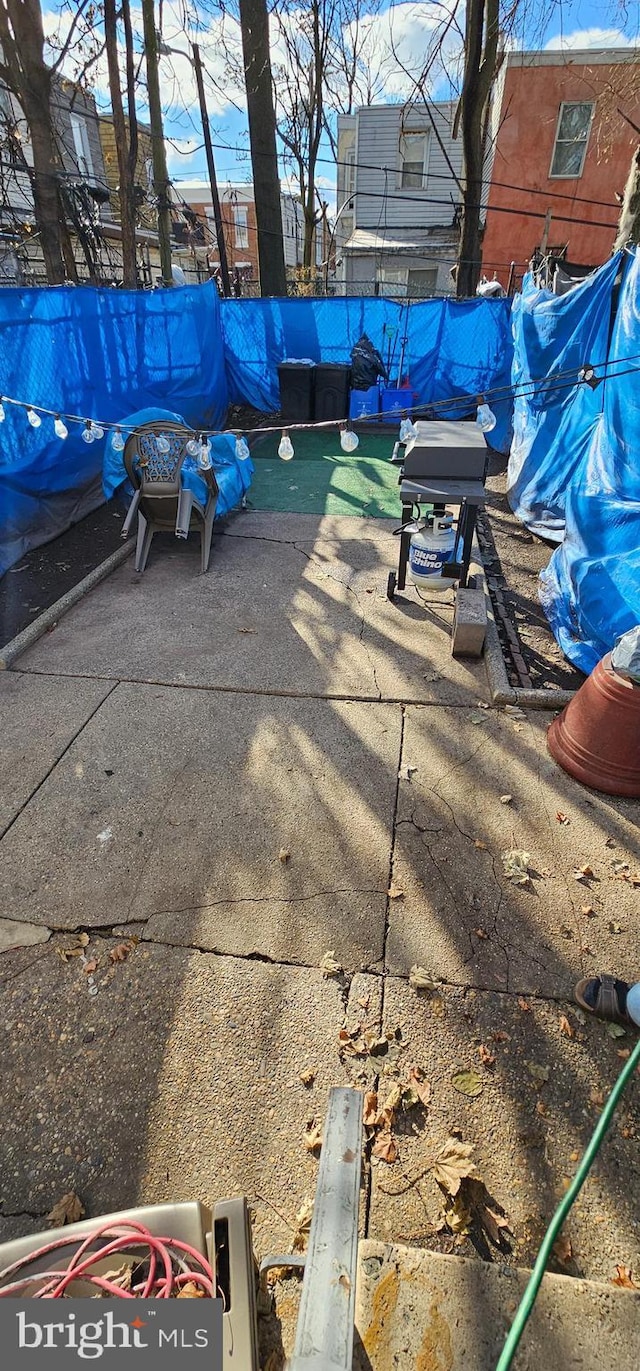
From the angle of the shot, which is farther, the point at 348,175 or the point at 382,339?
the point at 348,175

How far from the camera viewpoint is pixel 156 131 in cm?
1378

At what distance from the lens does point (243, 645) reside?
16.4 feet

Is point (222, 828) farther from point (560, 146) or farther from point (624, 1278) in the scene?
point (560, 146)

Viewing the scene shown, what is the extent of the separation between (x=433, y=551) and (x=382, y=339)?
8.65 m

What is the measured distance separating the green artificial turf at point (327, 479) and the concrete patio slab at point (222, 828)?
4.56 m

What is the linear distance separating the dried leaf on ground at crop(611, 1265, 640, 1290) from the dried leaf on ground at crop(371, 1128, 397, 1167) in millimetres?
684

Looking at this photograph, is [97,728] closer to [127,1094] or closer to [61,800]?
[61,800]

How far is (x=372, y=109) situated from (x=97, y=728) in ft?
77.6

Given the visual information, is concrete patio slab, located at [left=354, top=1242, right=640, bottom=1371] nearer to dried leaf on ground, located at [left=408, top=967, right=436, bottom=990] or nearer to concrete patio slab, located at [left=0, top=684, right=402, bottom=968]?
dried leaf on ground, located at [left=408, top=967, right=436, bottom=990]

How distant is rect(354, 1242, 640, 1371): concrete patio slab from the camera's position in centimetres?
153

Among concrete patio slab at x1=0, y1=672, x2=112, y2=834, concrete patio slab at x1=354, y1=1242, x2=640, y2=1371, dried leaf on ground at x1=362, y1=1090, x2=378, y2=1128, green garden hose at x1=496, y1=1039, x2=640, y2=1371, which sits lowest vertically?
dried leaf on ground at x1=362, y1=1090, x2=378, y2=1128

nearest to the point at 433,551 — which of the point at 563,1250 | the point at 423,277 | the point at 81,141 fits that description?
the point at 563,1250

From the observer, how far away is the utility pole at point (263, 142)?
38.7 ft

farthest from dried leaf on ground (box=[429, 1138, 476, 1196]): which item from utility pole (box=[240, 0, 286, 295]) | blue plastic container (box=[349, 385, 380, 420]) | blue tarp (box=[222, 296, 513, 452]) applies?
utility pole (box=[240, 0, 286, 295])
